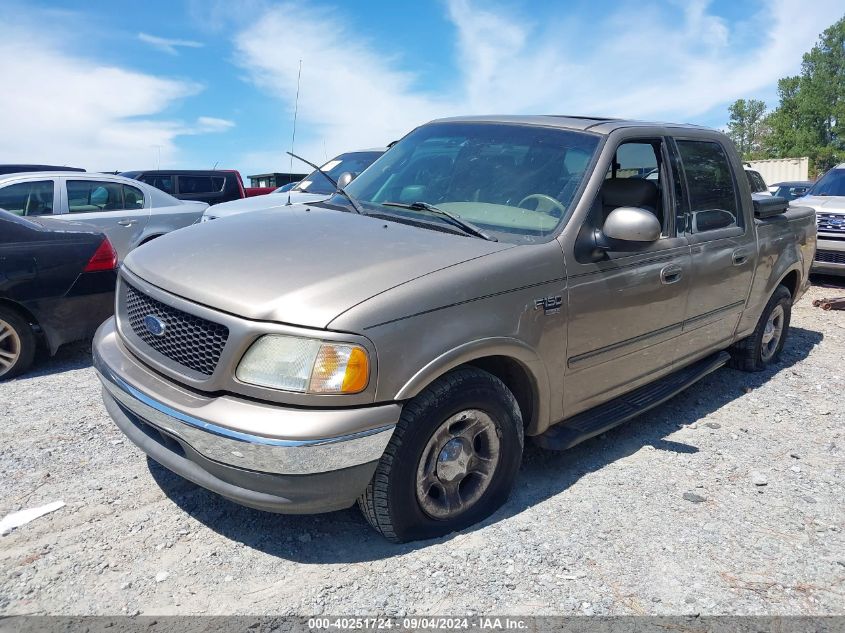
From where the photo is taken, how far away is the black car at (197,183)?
1262cm

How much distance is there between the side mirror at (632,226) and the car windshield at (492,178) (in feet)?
0.80

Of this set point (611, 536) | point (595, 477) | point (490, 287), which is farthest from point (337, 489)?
point (595, 477)

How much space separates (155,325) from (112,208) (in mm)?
6335

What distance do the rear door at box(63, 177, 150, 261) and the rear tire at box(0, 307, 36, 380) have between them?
3.05 meters

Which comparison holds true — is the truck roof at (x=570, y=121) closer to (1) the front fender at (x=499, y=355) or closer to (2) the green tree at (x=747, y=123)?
(1) the front fender at (x=499, y=355)

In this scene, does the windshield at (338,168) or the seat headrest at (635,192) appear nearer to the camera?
the seat headrest at (635,192)

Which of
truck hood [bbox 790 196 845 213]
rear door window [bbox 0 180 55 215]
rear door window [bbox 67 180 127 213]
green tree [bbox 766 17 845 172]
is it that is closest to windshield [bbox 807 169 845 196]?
truck hood [bbox 790 196 845 213]

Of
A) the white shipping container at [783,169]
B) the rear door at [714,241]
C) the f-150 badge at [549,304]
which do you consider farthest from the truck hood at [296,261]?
the white shipping container at [783,169]

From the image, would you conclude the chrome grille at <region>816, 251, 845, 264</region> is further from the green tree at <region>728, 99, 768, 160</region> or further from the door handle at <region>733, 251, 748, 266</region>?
the green tree at <region>728, 99, 768, 160</region>

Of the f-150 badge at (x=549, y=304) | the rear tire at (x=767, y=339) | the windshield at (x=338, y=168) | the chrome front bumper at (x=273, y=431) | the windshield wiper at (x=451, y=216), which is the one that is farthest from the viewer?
the windshield at (x=338, y=168)

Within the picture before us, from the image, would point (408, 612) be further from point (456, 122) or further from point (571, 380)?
point (456, 122)

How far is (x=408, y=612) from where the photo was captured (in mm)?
2391

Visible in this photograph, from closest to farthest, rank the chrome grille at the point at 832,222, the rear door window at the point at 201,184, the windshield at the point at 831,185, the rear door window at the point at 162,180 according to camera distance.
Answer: the chrome grille at the point at 832,222
the windshield at the point at 831,185
the rear door window at the point at 162,180
the rear door window at the point at 201,184

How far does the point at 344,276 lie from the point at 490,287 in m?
Answer: 0.64
